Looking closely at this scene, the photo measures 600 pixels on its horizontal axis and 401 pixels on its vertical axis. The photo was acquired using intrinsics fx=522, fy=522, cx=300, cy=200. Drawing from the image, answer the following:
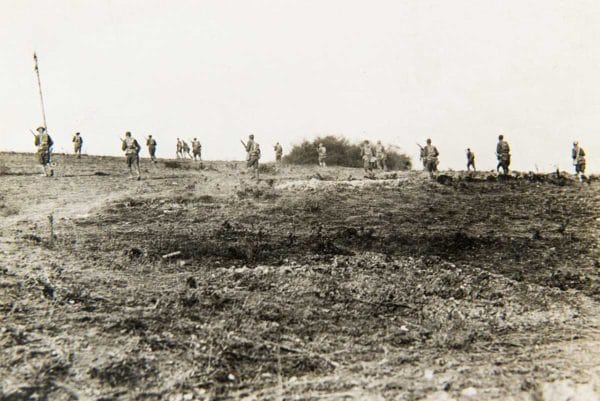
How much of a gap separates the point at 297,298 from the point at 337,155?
40987 millimetres

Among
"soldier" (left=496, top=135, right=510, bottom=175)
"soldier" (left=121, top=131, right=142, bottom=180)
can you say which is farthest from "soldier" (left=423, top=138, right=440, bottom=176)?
"soldier" (left=121, top=131, right=142, bottom=180)

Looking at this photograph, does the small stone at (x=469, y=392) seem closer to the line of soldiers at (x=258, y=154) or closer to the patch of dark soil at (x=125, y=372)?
the patch of dark soil at (x=125, y=372)

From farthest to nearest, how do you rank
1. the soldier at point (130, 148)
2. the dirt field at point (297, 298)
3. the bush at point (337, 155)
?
the bush at point (337, 155) < the soldier at point (130, 148) < the dirt field at point (297, 298)

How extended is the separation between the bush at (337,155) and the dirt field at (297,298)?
33.5 metres

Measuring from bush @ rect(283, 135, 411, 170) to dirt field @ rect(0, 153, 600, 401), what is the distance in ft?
110

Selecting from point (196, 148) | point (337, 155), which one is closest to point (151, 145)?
point (196, 148)

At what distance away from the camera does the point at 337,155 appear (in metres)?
48.6

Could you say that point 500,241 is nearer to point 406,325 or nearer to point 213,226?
point 406,325

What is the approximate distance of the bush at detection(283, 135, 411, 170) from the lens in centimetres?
4794

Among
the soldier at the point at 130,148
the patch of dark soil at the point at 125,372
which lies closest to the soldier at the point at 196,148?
the soldier at the point at 130,148

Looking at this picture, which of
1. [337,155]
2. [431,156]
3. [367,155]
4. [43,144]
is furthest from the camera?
[337,155]

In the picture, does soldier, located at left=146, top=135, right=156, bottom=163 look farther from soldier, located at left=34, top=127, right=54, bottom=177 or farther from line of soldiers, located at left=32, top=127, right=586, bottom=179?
soldier, located at left=34, top=127, right=54, bottom=177

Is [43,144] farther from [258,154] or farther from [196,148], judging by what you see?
[196,148]

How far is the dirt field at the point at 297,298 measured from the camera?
6121 mm
